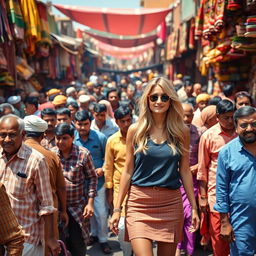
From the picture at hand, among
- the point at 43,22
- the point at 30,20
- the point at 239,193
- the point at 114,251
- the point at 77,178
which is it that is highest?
the point at 239,193

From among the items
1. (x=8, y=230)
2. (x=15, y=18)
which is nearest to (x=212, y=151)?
(x=8, y=230)

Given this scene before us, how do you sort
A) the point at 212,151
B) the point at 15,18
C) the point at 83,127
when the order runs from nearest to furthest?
1. the point at 212,151
2. the point at 83,127
3. the point at 15,18

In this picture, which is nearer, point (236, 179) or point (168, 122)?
point (236, 179)

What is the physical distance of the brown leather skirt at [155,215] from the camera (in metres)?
3.15

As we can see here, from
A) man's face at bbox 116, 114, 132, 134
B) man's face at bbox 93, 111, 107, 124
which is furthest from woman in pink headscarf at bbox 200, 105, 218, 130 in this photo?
man's face at bbox 93, 111, 107, 124

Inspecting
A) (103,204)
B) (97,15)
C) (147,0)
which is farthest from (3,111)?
(147,0)

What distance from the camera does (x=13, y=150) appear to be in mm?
2898

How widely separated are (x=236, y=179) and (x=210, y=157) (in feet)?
3.00

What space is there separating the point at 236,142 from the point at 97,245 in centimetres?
277

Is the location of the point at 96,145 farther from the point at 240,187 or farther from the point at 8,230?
the point at 8,230

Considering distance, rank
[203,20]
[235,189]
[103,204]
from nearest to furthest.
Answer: [235,189] < [103,204] < [203,20]

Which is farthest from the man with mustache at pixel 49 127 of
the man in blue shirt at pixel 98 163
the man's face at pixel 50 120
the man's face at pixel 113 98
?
the man's face at pixel 113 98

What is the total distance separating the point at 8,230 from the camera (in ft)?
6.61

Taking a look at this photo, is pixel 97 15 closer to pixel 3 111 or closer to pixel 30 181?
pixel 3 111
